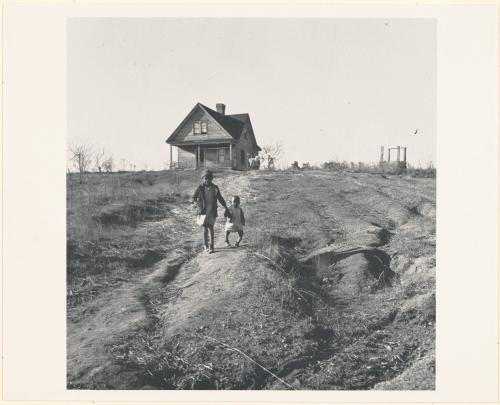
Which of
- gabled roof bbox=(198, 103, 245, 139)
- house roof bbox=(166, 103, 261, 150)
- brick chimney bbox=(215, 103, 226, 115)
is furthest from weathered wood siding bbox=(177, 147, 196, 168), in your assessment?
brick chimney bbox=(215, 103, 226, 115)

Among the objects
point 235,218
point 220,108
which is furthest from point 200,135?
point 235,218

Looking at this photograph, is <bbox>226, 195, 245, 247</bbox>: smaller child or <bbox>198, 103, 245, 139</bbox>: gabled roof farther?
<bbox>198, 103, 245, 139</bbox>: gabled roof

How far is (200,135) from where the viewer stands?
2855 cm

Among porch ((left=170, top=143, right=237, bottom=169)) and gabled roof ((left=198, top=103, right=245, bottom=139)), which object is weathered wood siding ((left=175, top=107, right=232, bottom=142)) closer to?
gabled roof ((left=198, top=103, right=245, bottom=139))

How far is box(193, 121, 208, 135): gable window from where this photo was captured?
93.7 ft

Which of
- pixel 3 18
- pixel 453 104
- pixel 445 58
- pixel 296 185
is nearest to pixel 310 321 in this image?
pixel 453 104

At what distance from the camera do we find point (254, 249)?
30.2 ft

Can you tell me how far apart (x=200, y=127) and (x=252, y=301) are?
22674 millimetres

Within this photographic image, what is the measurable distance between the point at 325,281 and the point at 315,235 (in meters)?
2.60

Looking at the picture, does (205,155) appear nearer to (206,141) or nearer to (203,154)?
(203,154)

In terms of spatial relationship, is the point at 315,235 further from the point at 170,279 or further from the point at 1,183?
the point at 1,183

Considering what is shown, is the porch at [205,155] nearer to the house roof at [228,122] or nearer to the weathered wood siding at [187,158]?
the weathered wood siding at [187,158]

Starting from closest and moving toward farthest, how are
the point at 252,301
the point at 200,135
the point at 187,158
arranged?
the point at 252,301 < the point at 200,135 < the point at 187,158

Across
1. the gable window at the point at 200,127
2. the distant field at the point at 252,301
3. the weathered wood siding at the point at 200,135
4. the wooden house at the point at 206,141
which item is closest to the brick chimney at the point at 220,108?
the wooden house at the point at 206,141
